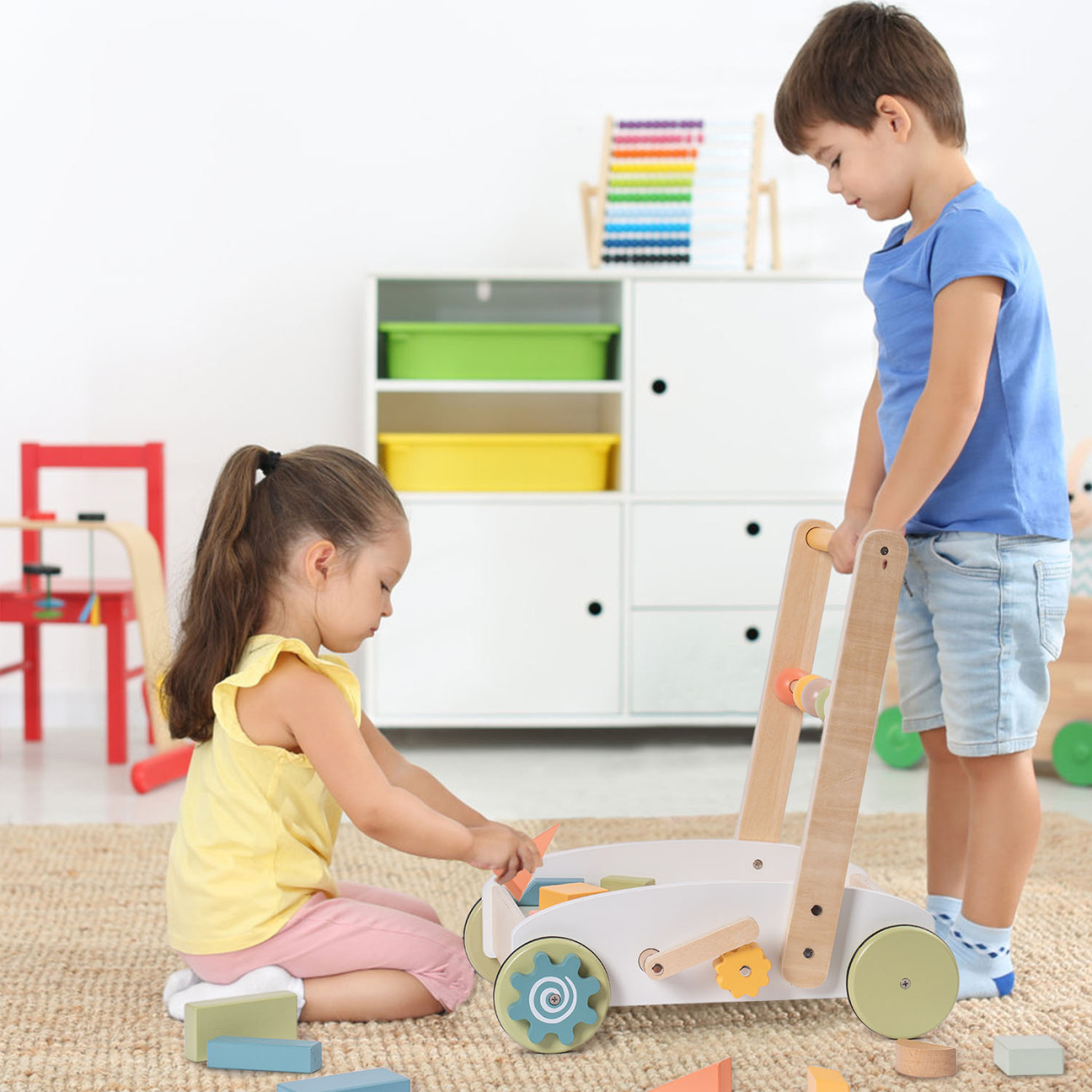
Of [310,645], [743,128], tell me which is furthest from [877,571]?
[743,128]

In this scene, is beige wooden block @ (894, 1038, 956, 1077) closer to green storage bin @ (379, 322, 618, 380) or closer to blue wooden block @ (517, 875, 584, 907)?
blue wooden block @ (517, 875, 584, 907)

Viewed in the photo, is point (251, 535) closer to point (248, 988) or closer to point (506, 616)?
point (248, 988)

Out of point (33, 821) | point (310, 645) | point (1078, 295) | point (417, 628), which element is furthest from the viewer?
point (1078, 295)

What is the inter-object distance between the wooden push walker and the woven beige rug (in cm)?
4

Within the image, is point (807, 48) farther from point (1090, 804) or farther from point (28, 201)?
point (28, 201)

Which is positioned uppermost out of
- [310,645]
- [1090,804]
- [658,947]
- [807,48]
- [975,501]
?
[807,48]

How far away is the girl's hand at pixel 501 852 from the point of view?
1.00 m

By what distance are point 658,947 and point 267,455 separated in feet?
1.66

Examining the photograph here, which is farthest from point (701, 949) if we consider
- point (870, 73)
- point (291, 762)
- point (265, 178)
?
point (265, 178)

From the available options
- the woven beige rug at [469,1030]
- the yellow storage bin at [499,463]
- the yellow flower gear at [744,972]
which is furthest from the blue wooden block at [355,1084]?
the yellow storage bin at [499,463]

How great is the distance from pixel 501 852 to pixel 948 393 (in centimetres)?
52

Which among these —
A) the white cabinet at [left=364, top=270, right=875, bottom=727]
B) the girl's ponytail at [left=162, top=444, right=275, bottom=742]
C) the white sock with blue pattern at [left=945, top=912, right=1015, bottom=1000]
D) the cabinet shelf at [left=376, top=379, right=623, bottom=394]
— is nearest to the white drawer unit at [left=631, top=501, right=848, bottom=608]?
the white cabinet at [left=364, top=270, right=875, bottom=727]

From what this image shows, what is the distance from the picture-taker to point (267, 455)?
1.06 meters

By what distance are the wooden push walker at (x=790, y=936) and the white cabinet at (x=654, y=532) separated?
1.27 meters
